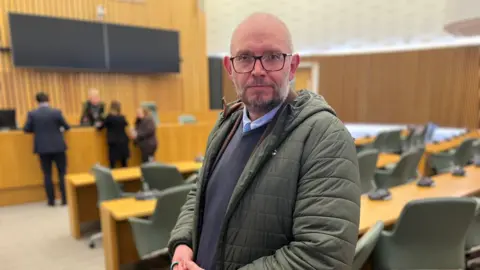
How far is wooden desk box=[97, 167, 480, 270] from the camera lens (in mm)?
2473

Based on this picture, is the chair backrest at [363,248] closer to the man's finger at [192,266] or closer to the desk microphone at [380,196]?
the man's finger at [192,266]

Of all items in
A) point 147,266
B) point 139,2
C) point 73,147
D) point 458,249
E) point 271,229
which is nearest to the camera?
point 271,229

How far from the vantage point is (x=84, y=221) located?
13.3ft

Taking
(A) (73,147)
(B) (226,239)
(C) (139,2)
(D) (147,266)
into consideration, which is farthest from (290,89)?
(C) (139,2)

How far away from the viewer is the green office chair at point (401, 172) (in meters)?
3.65

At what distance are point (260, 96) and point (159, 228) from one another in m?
1.90

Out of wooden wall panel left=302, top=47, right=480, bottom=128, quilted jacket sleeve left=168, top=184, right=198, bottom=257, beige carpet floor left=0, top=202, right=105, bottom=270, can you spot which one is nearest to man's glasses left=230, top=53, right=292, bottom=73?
quilted jacket sleeve left=168, top=184, right=198, bottom=257

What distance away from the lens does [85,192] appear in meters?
3.96

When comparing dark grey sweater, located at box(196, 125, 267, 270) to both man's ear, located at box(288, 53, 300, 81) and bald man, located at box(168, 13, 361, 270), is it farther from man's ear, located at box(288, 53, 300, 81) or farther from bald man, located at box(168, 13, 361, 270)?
man's ear, located at box(288, 53, 300, 81)

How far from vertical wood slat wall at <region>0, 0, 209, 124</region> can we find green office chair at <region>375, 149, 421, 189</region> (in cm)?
629

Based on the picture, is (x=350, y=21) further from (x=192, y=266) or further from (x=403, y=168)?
(x=192, y=266)

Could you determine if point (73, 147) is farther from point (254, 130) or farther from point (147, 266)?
point (254, 130)

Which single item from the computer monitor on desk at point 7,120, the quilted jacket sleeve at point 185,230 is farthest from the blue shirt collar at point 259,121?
the computer monitor on desk at point 7,120

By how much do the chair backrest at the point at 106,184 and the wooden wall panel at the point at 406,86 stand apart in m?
8.10
